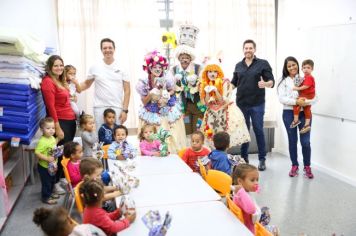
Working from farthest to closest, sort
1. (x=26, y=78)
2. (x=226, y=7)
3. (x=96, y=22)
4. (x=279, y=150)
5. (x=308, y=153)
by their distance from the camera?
(x=279, y=150) < (x=226, y=7) < (x=96, y=22) < (x=308, y=153) < (x=26, y=78)

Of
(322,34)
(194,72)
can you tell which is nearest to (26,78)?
(194,72)

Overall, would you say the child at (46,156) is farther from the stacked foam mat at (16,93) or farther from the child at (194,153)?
the child at (194,153)

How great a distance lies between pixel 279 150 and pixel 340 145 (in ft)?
4.51

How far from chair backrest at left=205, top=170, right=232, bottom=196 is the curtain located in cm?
218

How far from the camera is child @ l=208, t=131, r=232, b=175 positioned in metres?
2.79

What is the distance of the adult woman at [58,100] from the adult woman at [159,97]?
2.43 ft

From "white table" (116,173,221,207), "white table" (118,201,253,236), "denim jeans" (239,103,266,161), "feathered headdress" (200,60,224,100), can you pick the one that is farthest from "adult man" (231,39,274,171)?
"white table" (118,201,253,236)

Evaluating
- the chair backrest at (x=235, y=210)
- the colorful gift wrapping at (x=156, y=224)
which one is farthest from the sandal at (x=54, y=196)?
the colorful gift wrapping at (x=156, y=224)

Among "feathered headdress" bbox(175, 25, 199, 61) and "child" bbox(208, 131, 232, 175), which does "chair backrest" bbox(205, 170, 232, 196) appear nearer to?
"child" bbox(208, 131, 232, 175)

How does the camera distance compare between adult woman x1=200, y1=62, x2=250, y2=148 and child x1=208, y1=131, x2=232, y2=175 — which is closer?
child x1=208, y1=131, x2=232, y2=175

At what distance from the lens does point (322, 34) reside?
444 centimetres

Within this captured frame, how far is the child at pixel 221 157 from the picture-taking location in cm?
279

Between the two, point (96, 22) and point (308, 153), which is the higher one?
point (96, 22)

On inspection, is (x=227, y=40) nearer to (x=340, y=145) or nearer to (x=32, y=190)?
(x=340, y=145)
